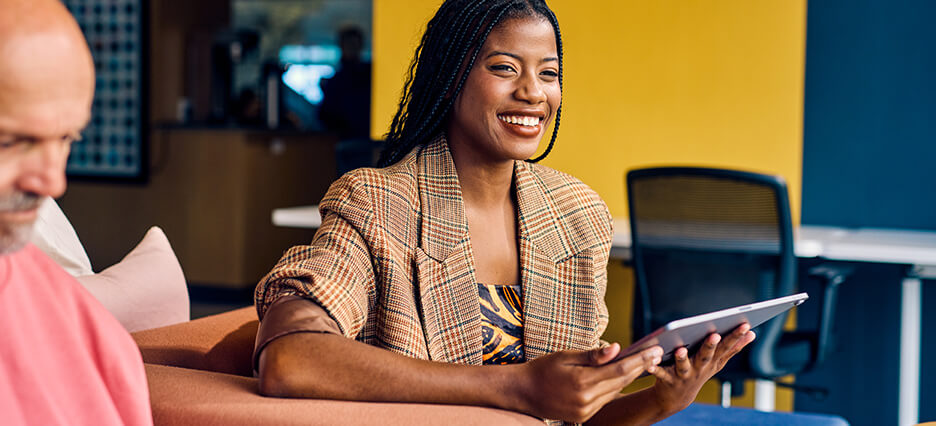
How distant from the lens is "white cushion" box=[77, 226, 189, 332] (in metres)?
1.41

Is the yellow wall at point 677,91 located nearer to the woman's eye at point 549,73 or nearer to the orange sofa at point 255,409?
the woman's eye at point 549,73

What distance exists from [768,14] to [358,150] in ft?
5.21

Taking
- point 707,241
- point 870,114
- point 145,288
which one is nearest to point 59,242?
point 145,288

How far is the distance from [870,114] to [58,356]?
10.5ft

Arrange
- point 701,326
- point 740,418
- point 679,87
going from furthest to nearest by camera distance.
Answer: point 679,87, point 740,418, point 701,326

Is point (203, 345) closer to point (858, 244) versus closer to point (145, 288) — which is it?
point (145, 288)

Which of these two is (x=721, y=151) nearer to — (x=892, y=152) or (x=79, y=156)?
(x=892, y=152)

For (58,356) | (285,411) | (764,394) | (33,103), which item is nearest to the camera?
(33,103)

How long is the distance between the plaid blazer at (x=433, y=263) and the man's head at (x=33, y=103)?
494 mm

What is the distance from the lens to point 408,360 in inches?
41.3

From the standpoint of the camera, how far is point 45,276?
2.53 feet

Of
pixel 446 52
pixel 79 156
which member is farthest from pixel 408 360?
pixel 79 156

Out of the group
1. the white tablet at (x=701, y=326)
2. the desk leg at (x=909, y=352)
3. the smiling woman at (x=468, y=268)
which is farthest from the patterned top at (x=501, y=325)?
the desk leg at (x=909, y=352)

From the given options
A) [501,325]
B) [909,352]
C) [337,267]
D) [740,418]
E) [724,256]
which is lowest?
[909,352]
